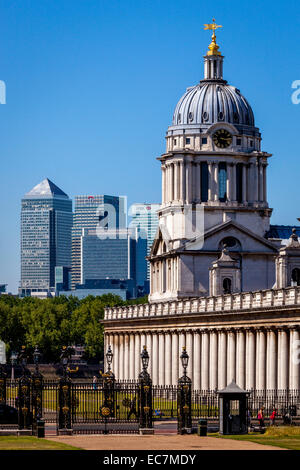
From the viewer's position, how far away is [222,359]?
477 ft

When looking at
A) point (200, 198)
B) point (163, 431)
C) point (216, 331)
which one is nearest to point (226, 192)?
point (200, 198)

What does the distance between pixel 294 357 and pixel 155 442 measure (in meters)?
36.1

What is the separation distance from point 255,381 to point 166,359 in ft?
114

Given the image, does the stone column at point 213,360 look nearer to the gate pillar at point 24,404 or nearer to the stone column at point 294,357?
the stone column at point 294,357

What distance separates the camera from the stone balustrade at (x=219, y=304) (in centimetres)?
12825

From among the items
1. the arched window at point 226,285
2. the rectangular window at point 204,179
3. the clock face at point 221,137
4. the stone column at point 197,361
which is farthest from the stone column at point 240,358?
the clock face at point 221,137

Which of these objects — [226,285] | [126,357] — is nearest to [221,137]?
[126,357]

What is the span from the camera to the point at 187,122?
191 metres

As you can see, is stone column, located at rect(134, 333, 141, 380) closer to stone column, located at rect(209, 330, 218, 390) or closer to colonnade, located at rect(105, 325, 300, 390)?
colonnade, located at rect(105, 325, 300, 390)

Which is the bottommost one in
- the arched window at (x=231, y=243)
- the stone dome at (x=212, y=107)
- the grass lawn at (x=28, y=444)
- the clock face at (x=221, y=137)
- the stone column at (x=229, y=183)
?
the grass lawn at (x=28, y=444)

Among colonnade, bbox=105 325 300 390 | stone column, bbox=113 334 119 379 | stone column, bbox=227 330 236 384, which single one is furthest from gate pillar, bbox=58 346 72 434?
stone column, bbox=113 334 119 379

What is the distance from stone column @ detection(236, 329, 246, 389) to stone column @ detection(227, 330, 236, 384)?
0.94 meters

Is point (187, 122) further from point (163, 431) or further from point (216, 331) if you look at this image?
point (163, 431)

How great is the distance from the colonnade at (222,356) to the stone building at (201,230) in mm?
285
